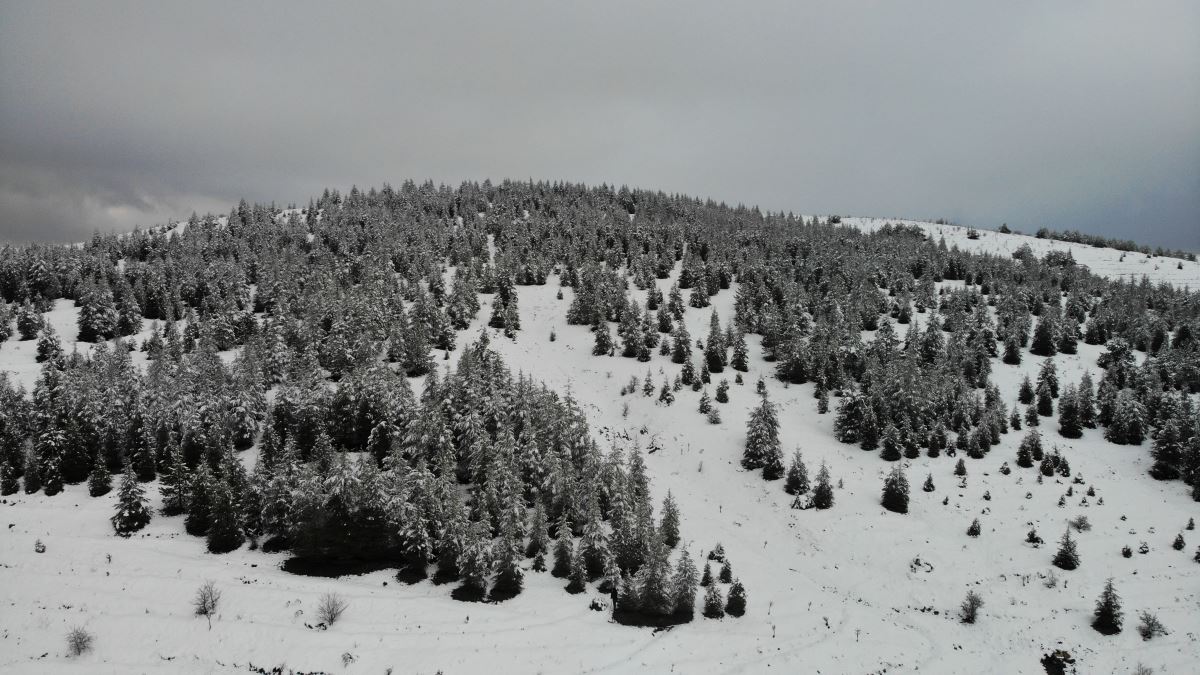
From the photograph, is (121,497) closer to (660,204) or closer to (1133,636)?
(1133,636)

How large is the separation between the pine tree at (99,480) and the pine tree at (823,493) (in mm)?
73025

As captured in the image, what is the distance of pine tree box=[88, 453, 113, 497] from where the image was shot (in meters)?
57.7

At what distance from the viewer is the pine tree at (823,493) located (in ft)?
200

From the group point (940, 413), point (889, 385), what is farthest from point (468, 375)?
point (940, 413)

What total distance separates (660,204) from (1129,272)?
13099cm

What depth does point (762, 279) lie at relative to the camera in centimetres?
12306

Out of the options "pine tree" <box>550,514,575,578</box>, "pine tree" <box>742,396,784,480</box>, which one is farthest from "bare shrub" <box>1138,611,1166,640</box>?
"pine tree" <box>550,514,575,578</box>

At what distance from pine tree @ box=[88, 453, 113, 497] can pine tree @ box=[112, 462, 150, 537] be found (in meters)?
8.39

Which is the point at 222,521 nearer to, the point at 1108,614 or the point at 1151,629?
the point at 1108,614

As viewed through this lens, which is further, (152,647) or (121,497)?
(121,497)

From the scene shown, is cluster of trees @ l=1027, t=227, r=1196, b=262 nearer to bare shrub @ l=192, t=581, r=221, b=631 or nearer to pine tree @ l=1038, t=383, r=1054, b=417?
pine tree @ l=1038, t=383, r=1054, b=417

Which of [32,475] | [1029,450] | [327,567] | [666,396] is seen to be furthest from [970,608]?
[32,475]

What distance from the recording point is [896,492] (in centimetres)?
5978

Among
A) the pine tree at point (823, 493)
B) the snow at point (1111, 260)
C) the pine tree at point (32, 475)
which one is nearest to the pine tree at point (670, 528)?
the pine tree at point (823, 493)
